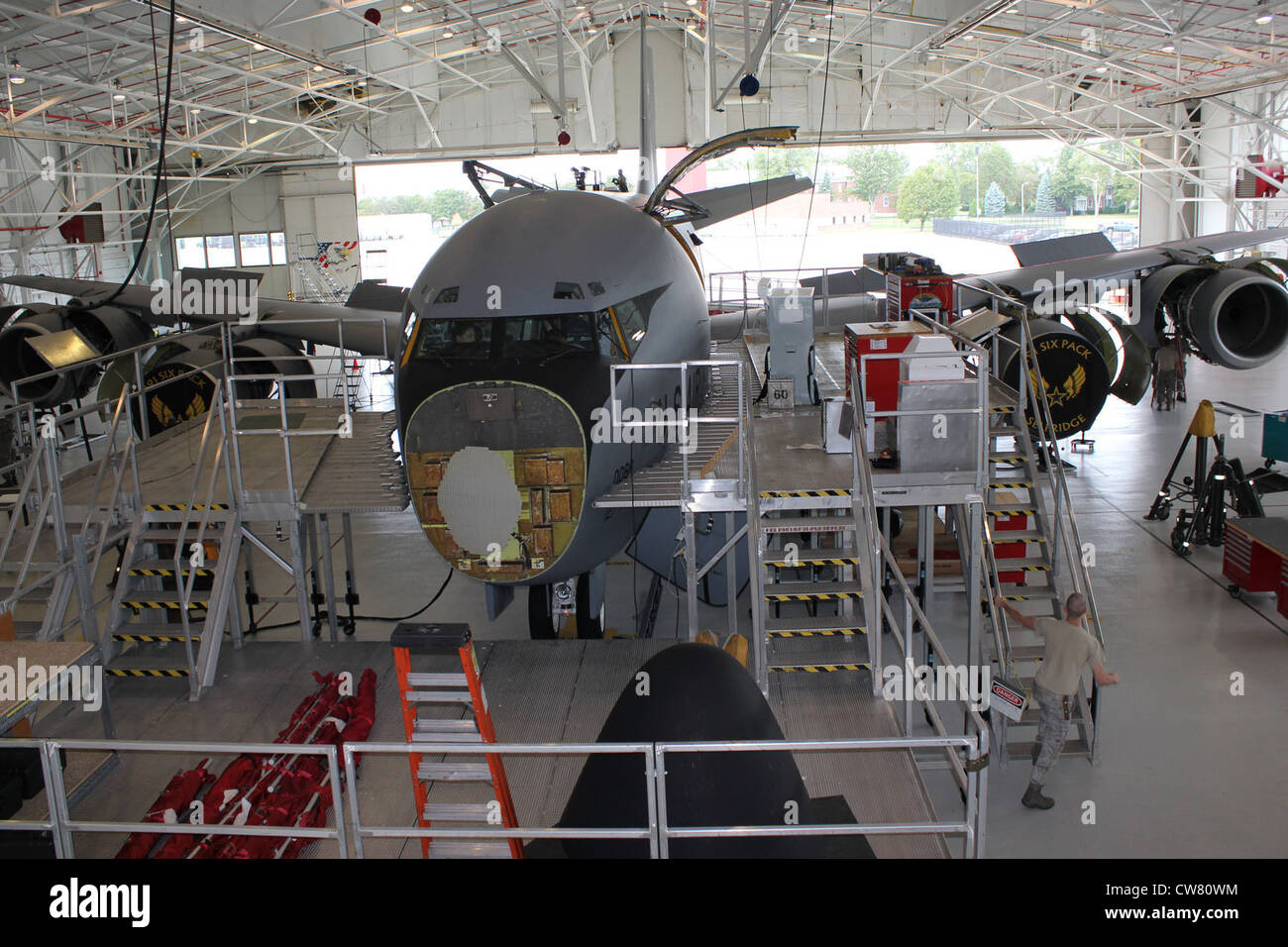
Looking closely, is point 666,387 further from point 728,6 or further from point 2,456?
point 728,6

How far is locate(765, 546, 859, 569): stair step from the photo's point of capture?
980 cm

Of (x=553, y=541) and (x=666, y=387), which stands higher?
(x=666, y=387)

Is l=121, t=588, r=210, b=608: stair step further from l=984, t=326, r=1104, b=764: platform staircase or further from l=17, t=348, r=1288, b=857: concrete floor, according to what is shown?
l=984, t=326, r=1104, b=764: platform staircase

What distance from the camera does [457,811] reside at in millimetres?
6738

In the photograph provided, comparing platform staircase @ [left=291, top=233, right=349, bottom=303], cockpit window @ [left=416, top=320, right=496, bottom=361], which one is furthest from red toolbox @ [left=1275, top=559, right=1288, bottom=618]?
platform staircase @ [left=291, top=233, right=349, bottom=303]

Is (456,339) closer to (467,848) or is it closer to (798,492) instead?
(798,492)

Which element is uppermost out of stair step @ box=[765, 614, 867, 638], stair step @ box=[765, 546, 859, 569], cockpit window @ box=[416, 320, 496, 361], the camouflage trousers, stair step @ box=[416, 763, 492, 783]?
cockpit window @ box=[416, 320, 496, 361]

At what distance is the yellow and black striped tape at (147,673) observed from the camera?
35.7 feet

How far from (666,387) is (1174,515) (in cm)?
1228

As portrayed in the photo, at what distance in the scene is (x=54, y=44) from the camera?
25.5 metres

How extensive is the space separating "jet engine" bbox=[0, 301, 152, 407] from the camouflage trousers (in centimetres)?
1650

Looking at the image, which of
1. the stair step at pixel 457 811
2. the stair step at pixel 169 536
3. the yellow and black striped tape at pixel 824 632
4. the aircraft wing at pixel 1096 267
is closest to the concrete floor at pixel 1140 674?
the stair step at pixel 169 536

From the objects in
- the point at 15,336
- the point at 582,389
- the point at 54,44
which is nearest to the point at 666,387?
the point at 582,389

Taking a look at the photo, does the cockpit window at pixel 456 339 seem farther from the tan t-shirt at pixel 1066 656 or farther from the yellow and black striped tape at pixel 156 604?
the tan t-shirt at pixel 1066 656
